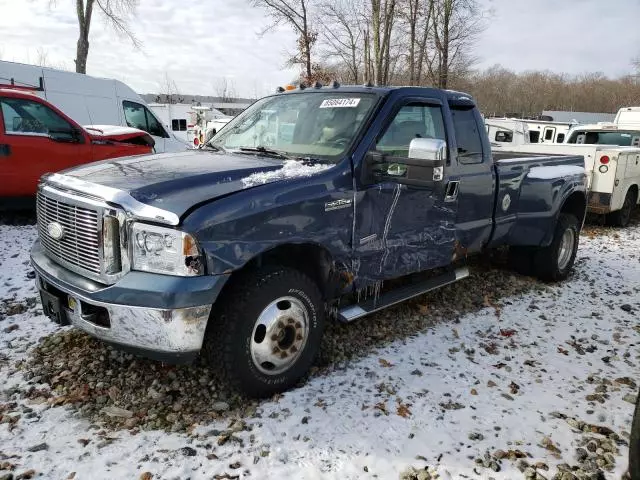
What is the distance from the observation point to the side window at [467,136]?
452 cm

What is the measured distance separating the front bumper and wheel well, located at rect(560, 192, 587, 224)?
4.86 meters

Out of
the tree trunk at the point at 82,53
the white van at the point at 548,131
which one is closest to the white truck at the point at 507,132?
the white van at the point at 548,131

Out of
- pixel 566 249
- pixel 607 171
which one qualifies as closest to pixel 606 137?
pixel 607 171

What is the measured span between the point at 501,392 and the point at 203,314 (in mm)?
2113

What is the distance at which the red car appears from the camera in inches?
268

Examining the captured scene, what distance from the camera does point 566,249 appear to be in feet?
20.4

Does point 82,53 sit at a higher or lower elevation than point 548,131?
higher

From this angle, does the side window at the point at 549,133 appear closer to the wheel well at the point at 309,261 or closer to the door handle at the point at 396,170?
the door handle at the point at 396,170

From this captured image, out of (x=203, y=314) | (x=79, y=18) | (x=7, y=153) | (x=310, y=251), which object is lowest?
(x=203, y=314)

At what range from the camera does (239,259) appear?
289cm

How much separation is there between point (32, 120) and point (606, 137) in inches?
458

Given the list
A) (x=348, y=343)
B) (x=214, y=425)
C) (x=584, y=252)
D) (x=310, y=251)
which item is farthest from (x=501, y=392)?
(x=584, y=252)

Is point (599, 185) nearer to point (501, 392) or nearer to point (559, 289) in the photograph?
point (559, 289)

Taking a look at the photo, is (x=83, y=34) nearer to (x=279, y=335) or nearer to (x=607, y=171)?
(x=607, y=171)
